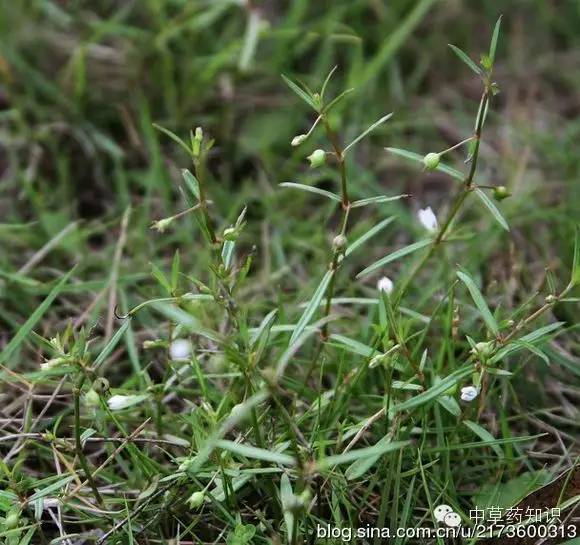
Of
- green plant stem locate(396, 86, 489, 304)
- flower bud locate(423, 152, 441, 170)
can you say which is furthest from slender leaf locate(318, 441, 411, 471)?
flower bud locate(423, 152, 441, 170)

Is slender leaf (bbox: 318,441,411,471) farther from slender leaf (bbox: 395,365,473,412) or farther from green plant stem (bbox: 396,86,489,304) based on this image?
green plant stem (bbox: 396,86,489,304)

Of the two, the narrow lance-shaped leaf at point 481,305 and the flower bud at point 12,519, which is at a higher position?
the narrow lance-shaped leaf at point 481,305

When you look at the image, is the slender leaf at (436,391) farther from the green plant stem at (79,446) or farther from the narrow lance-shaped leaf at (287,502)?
the green plant stem at (79,446)

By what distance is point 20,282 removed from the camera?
1.89 metres

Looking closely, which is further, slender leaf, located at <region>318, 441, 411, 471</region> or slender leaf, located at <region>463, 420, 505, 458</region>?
slender leaf, located at <region>463, 420, 505, 458</region>

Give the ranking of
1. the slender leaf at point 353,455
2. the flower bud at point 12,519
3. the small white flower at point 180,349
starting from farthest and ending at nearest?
the small white flower at point 180,349
the flower bud at point 12,519
the slender leaf at point 353,455

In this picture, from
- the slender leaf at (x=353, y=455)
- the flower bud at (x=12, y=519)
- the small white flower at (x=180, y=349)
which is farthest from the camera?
the small white flower at (x=180, y=349)

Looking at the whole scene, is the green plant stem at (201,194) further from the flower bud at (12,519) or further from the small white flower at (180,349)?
the flower bud at (12,519)

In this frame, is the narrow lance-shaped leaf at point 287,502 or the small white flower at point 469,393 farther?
the small white flower at point 469,393

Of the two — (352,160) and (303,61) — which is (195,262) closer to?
(352,160)

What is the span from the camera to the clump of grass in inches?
53.2

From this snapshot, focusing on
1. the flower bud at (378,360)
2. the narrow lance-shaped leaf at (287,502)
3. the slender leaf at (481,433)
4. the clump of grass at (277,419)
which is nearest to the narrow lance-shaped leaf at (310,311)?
the clump of grass at (277,419)

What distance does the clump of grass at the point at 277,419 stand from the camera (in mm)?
1351

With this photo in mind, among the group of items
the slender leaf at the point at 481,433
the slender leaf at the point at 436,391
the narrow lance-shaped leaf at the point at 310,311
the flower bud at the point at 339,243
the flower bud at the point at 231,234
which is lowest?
the slender leaf at the point at 481,433
